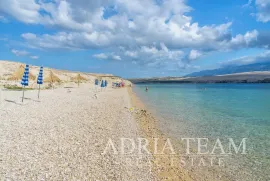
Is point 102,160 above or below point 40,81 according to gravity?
below

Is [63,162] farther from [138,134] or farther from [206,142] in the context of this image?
[206,142]

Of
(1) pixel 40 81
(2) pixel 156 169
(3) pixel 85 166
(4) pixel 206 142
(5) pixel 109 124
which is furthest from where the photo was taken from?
(1) pixel 40 81

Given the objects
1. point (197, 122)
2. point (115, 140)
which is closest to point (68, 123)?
point (115, 140)

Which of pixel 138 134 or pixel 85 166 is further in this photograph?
pixel 138 134

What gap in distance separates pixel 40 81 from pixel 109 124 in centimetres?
1238

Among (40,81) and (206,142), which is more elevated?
(40,81)

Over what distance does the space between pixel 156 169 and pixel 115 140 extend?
3249mm

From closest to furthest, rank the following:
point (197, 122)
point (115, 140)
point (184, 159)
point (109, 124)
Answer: point (184, 159), point (115, 140), point (109, 124), point (197, 122)

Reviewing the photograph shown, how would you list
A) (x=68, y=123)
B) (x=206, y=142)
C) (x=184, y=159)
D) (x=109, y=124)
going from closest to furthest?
(x=184, y=159) < (x=206, y=142) < (x=68, y=123) < (x=109, y=124)

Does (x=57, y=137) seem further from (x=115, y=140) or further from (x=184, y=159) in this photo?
(x=184, y=159)

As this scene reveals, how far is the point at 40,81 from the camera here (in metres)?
23.5

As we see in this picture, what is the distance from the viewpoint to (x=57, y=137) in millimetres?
10305

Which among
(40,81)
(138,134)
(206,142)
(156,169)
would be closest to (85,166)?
(156,169)

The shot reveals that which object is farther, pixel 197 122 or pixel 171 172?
pixel 197 122
